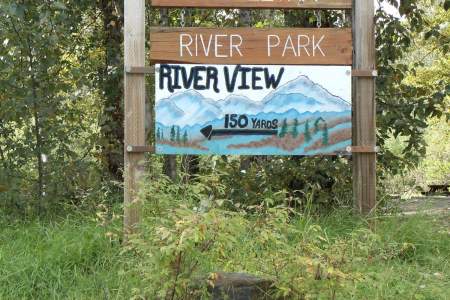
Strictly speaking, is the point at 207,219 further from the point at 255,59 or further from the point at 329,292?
the point at 255,59

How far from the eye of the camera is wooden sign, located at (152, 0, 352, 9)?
5.16 meters

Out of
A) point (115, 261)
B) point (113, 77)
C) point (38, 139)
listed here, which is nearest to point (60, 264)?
point (115, 261)

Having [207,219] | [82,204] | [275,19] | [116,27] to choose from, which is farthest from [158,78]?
[275,19]

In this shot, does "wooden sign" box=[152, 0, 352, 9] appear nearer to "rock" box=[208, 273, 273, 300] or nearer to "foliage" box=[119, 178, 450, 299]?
"foliage" box=[119, 178, 450, 299]

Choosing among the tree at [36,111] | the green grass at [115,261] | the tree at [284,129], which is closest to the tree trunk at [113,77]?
the tree at [36,111]

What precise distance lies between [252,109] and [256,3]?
0.88 m

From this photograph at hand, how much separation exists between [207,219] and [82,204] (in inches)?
115

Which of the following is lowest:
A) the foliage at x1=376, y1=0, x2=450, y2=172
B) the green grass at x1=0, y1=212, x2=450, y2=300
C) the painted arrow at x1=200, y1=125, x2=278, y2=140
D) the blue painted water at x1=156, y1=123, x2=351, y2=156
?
the green grass at x1=0, y1=212, x2=450, y2=300

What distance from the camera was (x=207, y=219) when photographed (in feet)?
10.6

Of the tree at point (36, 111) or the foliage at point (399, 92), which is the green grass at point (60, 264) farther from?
the foliage at point (399, 92)

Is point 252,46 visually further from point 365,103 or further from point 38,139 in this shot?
point 38,139

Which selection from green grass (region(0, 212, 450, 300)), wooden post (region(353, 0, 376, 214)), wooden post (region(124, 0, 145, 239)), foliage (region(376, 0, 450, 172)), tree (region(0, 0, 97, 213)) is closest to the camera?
green grass (region(0, 212, 450, 300))

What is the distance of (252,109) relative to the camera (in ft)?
16.9

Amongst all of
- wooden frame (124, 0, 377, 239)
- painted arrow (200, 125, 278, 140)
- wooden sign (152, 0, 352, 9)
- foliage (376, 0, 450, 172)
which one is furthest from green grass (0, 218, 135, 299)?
foliage (376, 0, 450, 172)
